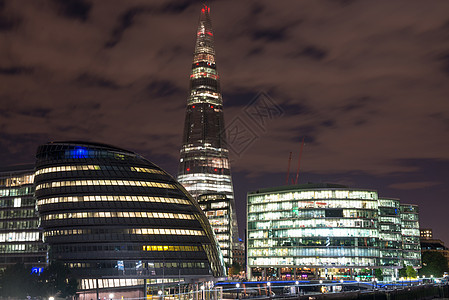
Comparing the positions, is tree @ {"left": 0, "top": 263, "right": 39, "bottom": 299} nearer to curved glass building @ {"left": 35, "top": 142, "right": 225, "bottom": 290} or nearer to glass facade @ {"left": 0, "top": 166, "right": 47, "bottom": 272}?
curved glass building @ {"left": 35, "top": 142, "right": 225, "bottom": 290}

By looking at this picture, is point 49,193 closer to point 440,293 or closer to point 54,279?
point 54,279

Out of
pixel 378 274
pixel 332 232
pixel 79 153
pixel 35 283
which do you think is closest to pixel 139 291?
pixel 35 283

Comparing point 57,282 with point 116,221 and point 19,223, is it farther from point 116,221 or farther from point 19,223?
point 19,223

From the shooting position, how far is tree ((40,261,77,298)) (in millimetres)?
110250

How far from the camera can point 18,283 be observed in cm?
10662

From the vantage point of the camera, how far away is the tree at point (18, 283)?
106 meters

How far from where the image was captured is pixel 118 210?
136 m

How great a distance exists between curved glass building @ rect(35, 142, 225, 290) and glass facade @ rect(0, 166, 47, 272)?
6014 millimetres

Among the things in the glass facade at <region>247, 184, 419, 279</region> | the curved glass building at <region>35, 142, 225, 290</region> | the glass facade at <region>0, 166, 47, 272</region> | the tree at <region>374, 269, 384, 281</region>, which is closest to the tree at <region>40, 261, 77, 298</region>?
the curved glass building at <region>35, 142, 225, 290</region>

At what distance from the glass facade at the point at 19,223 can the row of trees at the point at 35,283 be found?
3015cm

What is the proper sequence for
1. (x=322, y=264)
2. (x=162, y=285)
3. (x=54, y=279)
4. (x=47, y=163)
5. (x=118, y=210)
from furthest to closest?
(x=322, y=264) → (x=47, y=163) → (x=118, y=210) → (x=162, y=285) → (x=54, y=279)

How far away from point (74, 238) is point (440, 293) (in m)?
103

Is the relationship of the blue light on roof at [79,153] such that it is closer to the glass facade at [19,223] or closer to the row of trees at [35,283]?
the glass facade at [19,223]

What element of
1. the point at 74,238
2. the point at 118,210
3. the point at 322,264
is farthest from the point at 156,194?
the point at 322,264
